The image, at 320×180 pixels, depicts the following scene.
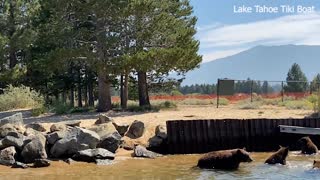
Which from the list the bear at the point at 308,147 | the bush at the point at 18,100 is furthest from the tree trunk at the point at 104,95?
the bear at the point at 308,147

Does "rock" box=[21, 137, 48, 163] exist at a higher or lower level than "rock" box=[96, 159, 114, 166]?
higher

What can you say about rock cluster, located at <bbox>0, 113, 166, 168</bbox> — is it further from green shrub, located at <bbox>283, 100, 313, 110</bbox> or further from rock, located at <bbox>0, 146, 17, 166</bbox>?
green shrub, located at <bbox>283, 100, 313, 110</bbox>

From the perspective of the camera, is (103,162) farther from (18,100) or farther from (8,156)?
(18,100)

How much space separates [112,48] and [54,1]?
3795 mm

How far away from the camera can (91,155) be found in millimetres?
19031

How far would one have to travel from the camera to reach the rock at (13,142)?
19.5m

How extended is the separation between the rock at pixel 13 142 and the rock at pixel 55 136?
957 mm

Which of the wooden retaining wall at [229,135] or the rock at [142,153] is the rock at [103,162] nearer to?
the rock at [142,153]

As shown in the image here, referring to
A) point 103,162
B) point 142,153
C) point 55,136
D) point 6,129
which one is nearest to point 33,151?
point 55,136

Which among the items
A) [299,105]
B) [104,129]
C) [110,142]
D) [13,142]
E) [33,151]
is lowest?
[33,151]

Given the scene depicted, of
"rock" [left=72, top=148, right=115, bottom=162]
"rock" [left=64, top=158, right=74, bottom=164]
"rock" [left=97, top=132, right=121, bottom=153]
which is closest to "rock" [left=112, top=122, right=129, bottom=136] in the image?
"rock" [left=97, top=132, right=121, bottom=153]

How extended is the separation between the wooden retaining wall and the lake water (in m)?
2.33

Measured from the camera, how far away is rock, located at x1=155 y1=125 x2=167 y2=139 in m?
21.6

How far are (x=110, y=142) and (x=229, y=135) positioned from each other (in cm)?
481
